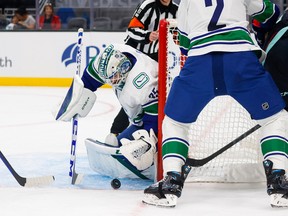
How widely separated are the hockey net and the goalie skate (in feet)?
1.20

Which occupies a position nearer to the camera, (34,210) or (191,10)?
(34,210)

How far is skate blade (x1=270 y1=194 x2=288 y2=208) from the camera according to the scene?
2441 mm

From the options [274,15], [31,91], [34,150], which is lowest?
[31,91]

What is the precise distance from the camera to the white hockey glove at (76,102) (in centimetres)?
298

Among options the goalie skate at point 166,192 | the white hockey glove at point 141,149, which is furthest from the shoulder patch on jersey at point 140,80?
the goalie skate at point 166,192

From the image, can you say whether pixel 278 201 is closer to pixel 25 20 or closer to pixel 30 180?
pixel 30 180

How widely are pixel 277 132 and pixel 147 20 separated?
144 cm

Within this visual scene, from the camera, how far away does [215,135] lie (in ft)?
10.2

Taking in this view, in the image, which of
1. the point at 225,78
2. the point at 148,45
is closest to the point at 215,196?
the point at 225,78

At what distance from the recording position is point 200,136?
9.93 feet

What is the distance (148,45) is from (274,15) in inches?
45.2

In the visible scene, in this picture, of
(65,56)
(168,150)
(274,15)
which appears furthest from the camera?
(65,56)

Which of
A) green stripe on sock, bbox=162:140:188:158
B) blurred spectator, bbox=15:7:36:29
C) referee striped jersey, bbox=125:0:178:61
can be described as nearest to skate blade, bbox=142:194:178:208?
green stripe on sock, bbox=162:140:188:158

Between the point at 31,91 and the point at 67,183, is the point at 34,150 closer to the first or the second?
the point at 67,183
